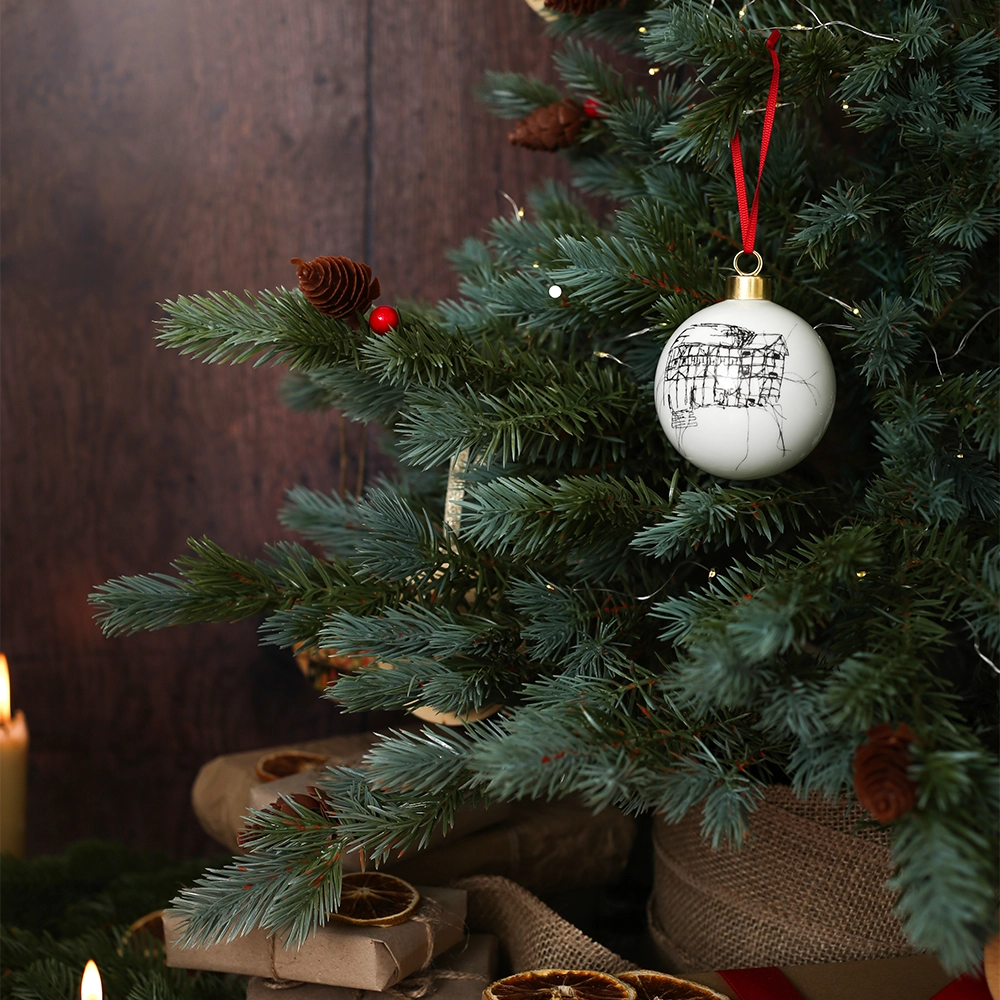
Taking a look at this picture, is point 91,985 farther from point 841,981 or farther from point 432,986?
point 841,981

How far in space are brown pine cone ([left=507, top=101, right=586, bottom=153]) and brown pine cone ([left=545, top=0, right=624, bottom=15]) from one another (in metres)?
0.07

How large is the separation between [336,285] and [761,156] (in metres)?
0.24

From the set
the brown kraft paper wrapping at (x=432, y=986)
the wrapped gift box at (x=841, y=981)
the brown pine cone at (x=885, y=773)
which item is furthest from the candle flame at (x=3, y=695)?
the brown pine cone at (x=885, y=773)

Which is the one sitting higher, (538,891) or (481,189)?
(481,189)

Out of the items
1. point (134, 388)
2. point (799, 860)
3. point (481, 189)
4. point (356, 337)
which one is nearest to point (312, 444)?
point (134, 388)

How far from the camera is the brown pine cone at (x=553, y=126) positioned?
0.67 metres

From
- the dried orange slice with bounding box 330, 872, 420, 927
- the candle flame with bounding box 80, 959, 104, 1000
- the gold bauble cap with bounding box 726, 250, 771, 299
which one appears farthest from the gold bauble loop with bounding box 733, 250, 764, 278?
the candle flame with bounding box 80, 959, 104, 1000

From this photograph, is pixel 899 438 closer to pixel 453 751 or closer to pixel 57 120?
pixel 453 751

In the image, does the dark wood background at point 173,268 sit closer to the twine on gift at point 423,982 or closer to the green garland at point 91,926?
the green garland at point 91,926

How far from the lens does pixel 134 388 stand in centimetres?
98

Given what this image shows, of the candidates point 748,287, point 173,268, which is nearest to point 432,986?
point 748,287

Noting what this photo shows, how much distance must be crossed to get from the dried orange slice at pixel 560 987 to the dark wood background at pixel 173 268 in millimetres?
507

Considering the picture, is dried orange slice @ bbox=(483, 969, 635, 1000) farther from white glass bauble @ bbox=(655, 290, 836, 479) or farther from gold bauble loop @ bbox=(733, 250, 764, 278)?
gold bauble loop @ bbox=(733, 250, 764, 278)

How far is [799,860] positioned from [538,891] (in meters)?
0.25
